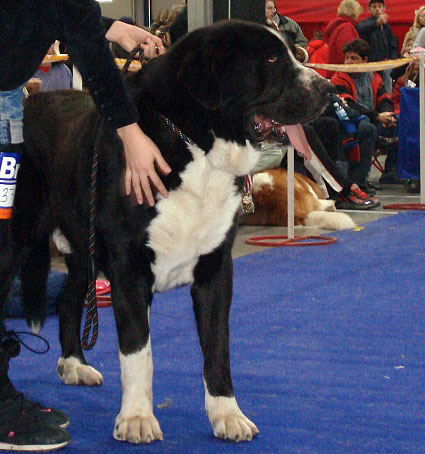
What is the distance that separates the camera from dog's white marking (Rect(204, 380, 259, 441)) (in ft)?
6.88

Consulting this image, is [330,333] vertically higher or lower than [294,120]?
lower

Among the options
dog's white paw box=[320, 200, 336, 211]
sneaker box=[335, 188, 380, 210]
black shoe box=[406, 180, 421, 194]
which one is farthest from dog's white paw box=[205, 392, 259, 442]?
black shoe box=[406, 180, 421, 194]

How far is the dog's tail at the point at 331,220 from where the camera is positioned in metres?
5.90

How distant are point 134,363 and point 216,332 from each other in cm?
24

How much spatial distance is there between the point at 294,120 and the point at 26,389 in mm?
1161

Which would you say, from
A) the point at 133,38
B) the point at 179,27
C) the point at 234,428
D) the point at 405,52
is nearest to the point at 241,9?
the point at 179,27

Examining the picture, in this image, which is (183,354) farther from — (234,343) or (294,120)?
(294,120)

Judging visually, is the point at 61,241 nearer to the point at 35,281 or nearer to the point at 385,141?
the point at 35,281

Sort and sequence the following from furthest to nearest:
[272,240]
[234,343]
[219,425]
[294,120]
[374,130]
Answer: [374,130] → [272,240] → [234,343] → [294,120] → [219,425]

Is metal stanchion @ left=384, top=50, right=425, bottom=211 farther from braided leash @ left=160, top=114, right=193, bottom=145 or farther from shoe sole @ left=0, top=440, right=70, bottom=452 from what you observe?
shoe sole @ left=0, top=440, right=70, bottom=452

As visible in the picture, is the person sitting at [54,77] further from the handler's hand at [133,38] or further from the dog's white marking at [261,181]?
the handler's hand at [133,38]

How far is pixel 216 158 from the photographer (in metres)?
2.15

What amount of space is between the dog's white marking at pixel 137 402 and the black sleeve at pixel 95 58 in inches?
24.0

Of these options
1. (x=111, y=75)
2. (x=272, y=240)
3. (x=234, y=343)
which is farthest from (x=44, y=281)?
(x=272, y=240)
